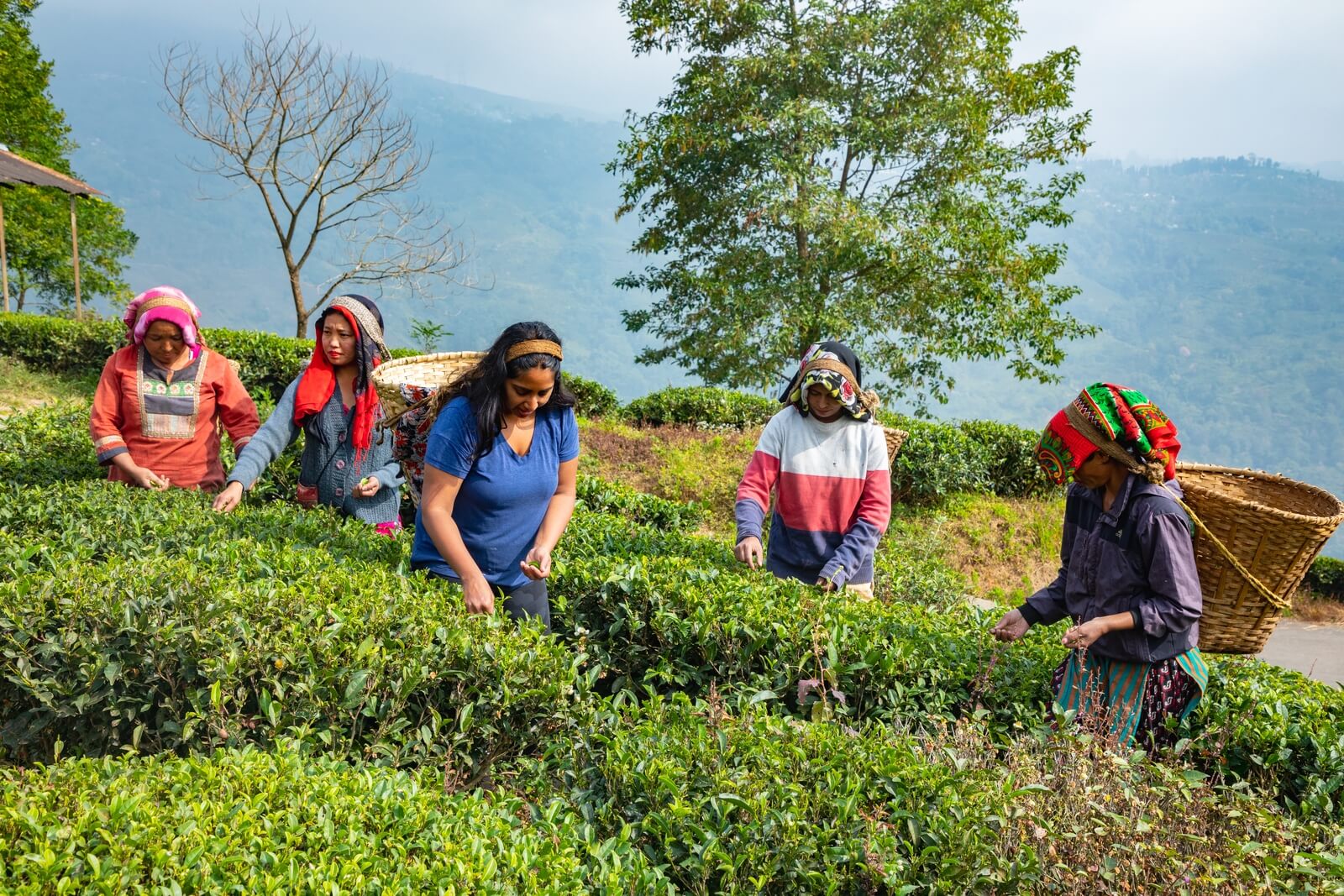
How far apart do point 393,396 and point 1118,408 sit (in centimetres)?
280

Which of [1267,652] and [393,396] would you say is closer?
[393,396]

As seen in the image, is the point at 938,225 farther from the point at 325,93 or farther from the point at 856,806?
the point at 856,806

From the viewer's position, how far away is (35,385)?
13109mm

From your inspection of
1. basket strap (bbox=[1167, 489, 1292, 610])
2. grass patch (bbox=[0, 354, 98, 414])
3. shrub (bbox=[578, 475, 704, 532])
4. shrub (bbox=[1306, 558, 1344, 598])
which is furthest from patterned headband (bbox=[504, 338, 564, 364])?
grass patch (bbox=[0, 354, 98, 414])

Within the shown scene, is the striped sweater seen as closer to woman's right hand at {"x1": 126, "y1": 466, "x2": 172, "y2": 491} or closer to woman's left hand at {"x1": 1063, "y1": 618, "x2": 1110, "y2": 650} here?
woman's left hand at {"x1": 1063, "y1": 618, "x2": 1110, "y2": 650}

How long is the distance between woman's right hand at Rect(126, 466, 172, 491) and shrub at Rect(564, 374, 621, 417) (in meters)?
8.85

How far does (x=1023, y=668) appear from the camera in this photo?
3.48 meters

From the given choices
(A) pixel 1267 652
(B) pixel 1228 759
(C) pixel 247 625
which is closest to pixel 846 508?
(B) pixel 1228 759

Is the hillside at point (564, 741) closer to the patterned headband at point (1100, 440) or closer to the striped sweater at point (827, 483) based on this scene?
the striped sweater at point (827, 483)

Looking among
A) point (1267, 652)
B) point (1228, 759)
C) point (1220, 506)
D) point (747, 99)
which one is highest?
point (747, 99)

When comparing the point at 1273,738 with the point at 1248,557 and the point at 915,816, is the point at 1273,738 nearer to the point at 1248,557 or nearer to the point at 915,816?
the point at 1248,557

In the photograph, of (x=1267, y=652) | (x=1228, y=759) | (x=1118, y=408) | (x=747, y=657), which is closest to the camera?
(x=1118, y=408)

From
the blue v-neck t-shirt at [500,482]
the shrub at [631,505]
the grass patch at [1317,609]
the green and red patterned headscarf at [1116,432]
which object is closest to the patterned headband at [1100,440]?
the green and red patterned headscarf at [1116,432]

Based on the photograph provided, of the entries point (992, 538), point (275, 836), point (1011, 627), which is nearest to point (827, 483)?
point (1011, 627)
